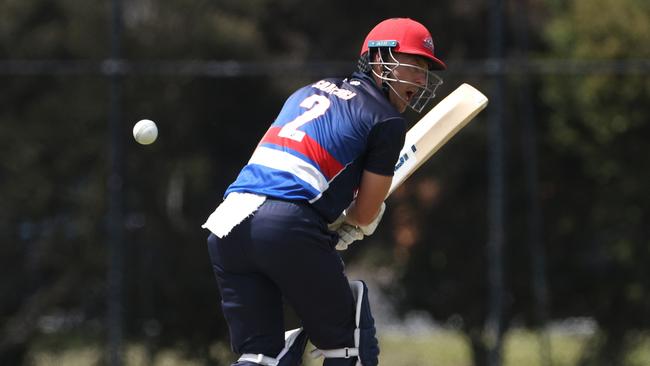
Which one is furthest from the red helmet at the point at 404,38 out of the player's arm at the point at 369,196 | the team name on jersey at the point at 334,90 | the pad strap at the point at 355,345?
the pad strap at the point at 355,345

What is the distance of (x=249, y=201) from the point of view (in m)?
4.32

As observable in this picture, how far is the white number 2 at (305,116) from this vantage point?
14.4 feet

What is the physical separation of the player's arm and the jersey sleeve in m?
0.02

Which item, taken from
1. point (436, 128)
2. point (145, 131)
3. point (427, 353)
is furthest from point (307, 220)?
point (427, 353)

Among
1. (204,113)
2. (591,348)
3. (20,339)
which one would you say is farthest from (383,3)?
(20,339)

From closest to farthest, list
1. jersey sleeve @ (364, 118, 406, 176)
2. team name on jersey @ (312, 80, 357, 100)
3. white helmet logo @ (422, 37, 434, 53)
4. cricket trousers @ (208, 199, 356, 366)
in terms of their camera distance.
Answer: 1. cricket trousers @ (208, 199, 356, 366)
2. jersey sleeve @ (364, 118, 406, 176)
3. team name on jersey @ (312, 80, 357, 100)
4. white helmet logo @ (422, 37, 434, 53)

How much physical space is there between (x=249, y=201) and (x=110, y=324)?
3.77 metres

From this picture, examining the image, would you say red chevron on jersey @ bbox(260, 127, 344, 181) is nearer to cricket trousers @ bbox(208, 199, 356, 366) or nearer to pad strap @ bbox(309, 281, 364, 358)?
cricket trousers @ bbox(208, 199, 356, 366)

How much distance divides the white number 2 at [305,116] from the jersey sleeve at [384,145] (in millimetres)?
219

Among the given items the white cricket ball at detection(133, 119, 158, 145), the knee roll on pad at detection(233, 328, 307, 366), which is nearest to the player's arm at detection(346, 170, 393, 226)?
the knee roll on pad at detection(233, 328, 307, 366)

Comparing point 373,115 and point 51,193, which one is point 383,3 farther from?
point 373,115

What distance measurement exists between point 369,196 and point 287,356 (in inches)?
25.3

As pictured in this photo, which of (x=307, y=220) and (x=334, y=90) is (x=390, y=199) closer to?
(x=334, y=90)

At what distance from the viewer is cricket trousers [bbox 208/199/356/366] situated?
425 centimetres
